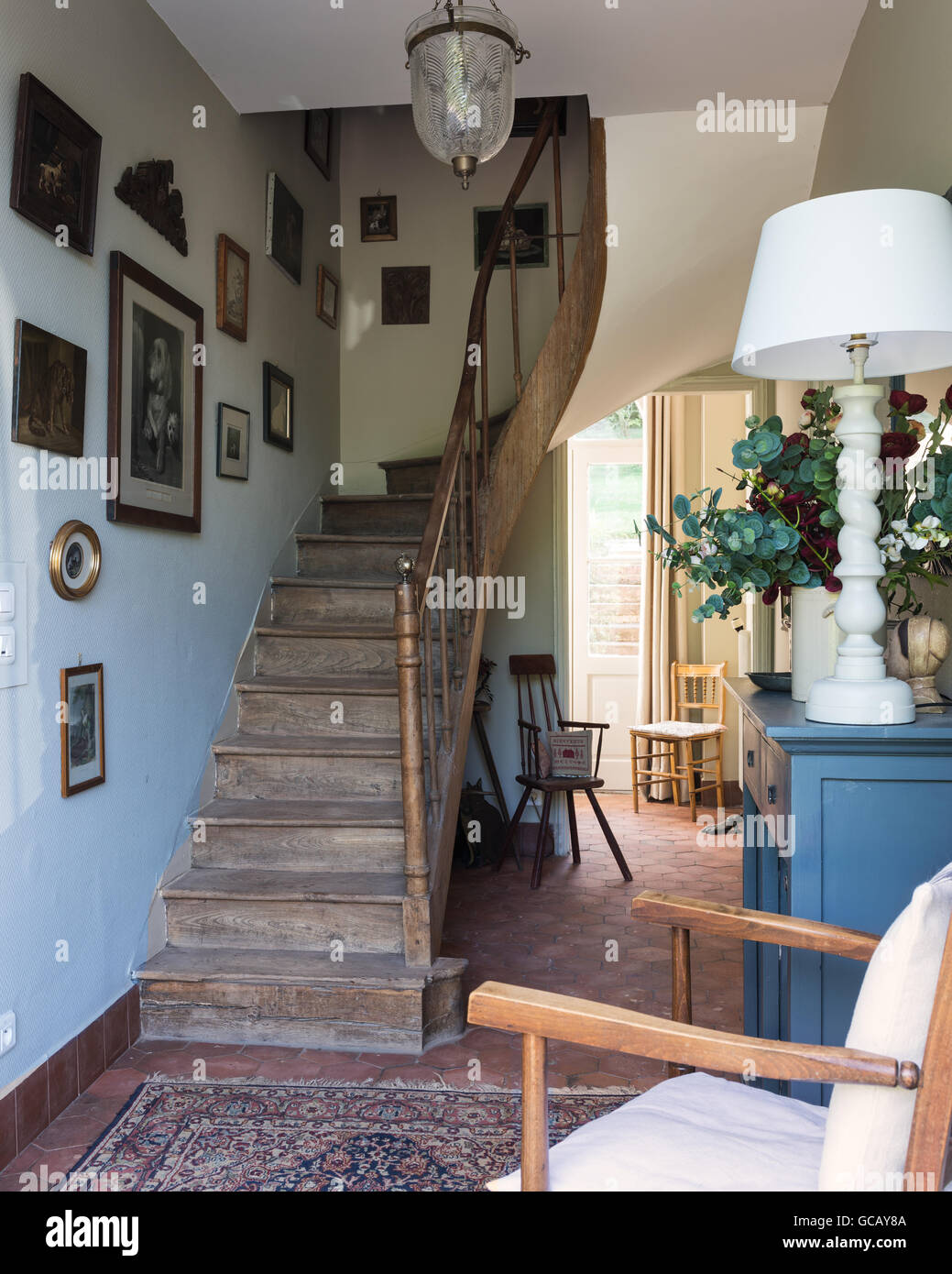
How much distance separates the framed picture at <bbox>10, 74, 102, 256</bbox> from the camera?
217 cm

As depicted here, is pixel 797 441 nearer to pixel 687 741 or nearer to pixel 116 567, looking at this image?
pixel 116 567

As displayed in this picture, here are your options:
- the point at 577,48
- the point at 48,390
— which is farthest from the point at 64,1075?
the point at 577,48

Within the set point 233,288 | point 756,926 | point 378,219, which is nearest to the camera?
point 756,926

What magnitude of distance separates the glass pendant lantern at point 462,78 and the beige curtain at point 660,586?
417 cm

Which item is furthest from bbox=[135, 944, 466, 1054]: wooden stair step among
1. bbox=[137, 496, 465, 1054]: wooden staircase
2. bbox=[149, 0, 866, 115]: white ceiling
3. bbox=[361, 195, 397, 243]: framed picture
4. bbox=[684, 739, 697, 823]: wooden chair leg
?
bbox=[361, 195, 397, 243]: framed picture

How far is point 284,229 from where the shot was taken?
4.08 metres

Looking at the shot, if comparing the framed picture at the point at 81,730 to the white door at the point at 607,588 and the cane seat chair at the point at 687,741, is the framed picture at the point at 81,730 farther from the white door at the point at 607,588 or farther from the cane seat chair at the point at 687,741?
the white door at the point at 607,588

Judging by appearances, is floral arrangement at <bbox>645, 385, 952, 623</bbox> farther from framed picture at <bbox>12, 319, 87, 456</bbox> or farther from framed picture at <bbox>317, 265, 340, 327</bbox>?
framed picture at <bbox>317, 265, 340, 327</bbox>

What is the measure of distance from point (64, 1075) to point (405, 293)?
157 inches

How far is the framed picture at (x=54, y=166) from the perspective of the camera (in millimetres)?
2170

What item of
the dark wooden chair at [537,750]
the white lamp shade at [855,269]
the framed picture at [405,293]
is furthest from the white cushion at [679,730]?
the white lamp shade at [855,269]

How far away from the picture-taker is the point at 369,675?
3771mm

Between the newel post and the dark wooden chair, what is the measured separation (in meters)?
1.88

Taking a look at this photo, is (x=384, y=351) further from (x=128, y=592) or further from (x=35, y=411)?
(x=35, y=411)
